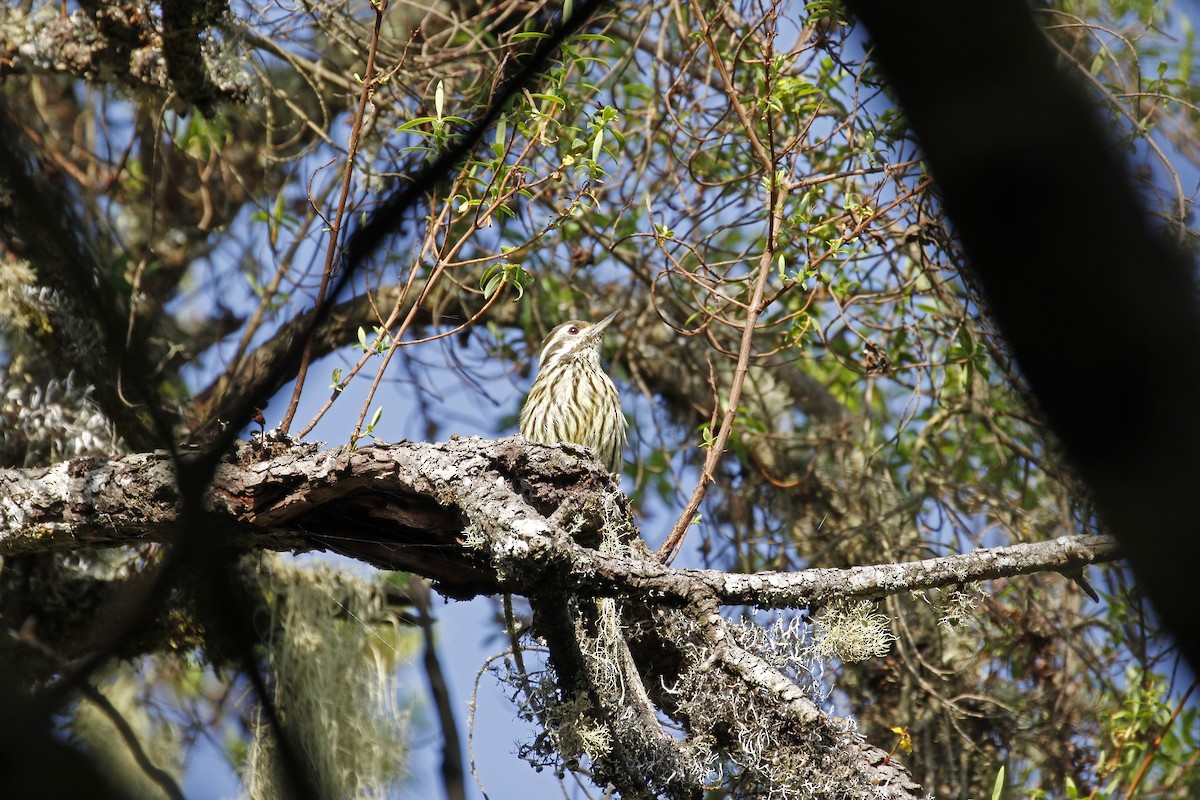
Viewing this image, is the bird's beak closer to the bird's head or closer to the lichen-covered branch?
the bird's head

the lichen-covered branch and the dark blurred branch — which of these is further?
the lichen-covered branch

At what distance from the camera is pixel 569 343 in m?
5.98

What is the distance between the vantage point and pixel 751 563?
6.39 metres

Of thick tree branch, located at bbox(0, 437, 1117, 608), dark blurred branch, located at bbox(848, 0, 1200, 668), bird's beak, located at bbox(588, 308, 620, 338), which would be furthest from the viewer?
bird's beak, located at bbox(588, 308, 620, 338)

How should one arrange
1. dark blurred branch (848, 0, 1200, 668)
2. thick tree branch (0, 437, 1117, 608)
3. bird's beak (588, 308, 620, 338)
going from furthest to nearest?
1. bird's beak (588, 308, 620, 338)
2. thick tree branch (0, 437, 1117, 608)
3. dark blurred branch (848, 0, 1200, 668)

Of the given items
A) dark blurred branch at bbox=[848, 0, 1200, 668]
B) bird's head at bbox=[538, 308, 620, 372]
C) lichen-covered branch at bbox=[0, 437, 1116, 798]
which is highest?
bird's head at bbox=[538, 308, 620, 372]

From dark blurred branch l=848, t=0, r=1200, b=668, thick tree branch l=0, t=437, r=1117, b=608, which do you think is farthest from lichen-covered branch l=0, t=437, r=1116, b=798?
dark blurred branch l=848, t=0, r=1200, b=668

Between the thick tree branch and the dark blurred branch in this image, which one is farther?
the thick tree branch

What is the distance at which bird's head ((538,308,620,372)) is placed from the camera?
5.96 metres

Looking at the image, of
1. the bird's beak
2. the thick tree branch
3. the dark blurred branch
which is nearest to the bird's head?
the bird's beak

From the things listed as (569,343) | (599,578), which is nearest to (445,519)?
(599,578)

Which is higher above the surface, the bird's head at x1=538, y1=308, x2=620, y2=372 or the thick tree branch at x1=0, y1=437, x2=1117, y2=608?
the bird's head at x1=538, y1=308, x2=620, y2=372

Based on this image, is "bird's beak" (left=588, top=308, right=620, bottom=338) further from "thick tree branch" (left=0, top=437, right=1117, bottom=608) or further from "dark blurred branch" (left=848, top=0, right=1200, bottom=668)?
"dark blurred branch" (left=848, top=0, right=1200, bottom=668)

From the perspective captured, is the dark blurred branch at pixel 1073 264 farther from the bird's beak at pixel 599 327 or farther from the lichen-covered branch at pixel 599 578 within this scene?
the bird's beak at pixel 599 327
